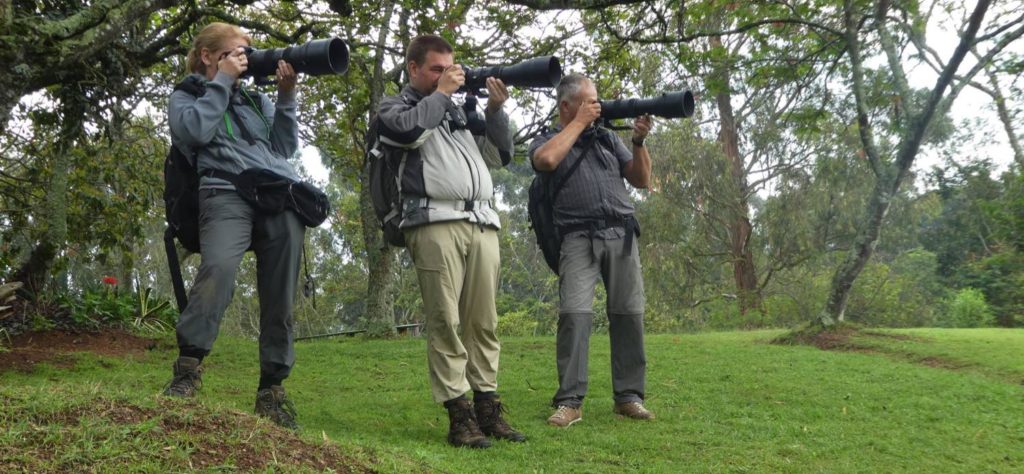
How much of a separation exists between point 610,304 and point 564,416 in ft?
2.43

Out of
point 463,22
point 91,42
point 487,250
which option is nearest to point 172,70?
point 463,22

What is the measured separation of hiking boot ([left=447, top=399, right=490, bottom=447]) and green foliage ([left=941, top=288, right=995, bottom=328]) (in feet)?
61.6

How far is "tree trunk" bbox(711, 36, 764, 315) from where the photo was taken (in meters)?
21.3

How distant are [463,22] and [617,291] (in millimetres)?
5783

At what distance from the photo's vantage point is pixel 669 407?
509 cm

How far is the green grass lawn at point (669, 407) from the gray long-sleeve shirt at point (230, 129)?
3.33ft

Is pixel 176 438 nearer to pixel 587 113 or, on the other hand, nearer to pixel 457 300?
pixel 457 300

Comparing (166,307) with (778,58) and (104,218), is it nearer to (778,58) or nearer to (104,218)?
(104,218)

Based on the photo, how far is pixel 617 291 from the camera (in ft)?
15.9

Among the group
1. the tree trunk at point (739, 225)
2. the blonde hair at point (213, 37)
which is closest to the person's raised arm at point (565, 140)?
the blonde hair at point (213, 37)

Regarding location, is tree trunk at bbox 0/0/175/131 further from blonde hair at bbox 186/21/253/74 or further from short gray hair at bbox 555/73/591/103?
short gray hair at bbox 555/73/591/103

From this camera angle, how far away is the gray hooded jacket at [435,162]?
12.6ft

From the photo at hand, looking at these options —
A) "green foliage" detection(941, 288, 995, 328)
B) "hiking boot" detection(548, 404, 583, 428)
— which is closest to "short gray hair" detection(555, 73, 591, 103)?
"hiking boot" detection(548, 404, 583, 428)

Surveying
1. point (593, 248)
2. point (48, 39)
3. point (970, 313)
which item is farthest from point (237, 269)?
point (970, 313)
